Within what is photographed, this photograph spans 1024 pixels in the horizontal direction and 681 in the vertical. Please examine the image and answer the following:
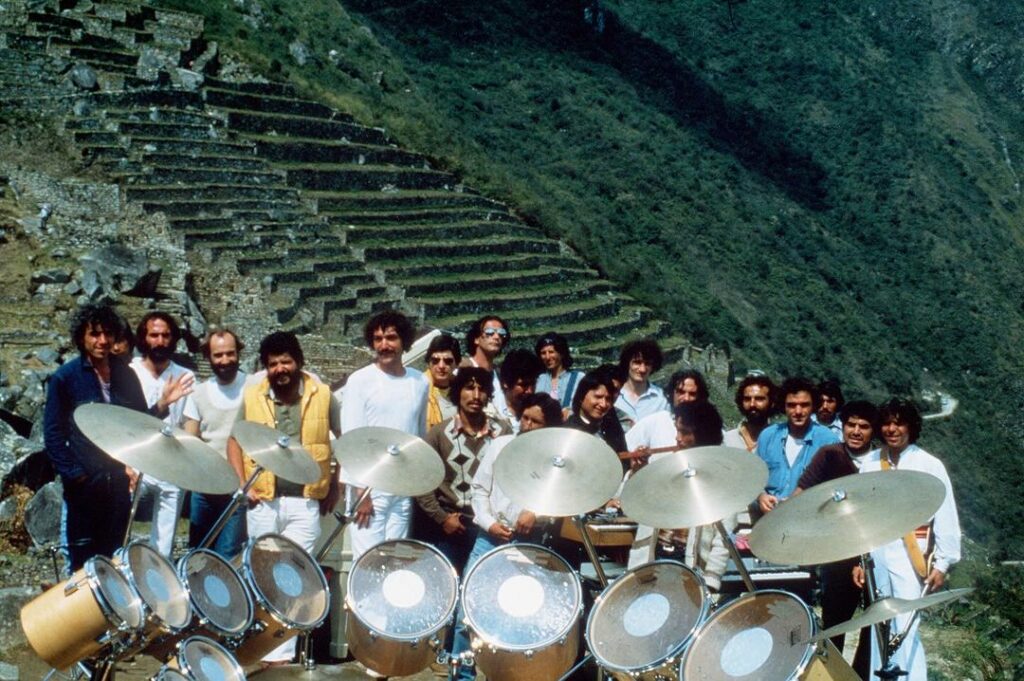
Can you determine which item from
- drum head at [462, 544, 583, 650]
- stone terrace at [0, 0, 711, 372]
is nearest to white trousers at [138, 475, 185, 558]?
drum head at [462, 544, 583, 650]

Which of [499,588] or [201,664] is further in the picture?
[499,588]

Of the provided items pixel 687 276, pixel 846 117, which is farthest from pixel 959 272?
pixel 687 276

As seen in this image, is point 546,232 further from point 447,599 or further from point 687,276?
point 447,599

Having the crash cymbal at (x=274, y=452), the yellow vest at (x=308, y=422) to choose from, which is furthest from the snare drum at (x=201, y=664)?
the yellow vest at (x=308, y=422)

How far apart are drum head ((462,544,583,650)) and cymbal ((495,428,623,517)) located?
50 cm

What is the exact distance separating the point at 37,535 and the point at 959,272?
52204 mm

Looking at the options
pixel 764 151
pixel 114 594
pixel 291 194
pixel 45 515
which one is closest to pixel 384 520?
pixel 114 594

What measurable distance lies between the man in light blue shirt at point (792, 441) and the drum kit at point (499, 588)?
148 cm

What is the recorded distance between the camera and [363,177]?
25375 millimetres

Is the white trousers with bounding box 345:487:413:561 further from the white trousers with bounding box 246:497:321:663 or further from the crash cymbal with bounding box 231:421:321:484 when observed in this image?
the crash cymbal with bounding box 231:421:321:484

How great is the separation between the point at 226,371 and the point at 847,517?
332 centimetres

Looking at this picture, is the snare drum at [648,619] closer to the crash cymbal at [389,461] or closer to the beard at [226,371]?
the crash cymbal at [389,461]

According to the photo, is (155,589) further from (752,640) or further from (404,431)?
(752,640)

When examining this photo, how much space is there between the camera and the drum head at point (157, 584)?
542cm
